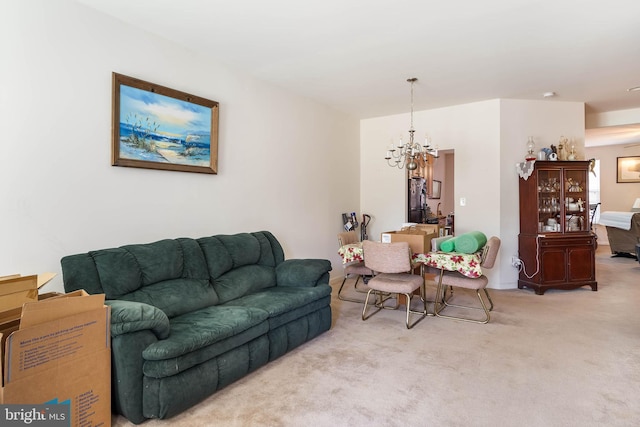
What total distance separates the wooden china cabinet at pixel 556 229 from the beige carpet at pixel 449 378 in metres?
1.06

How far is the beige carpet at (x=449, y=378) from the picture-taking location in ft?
6.89

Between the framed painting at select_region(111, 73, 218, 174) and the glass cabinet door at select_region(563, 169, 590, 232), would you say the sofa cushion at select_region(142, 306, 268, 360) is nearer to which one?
the framed painting at select_region(111, 73, 218, 174)

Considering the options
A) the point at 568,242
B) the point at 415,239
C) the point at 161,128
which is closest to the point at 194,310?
the point at 161,128

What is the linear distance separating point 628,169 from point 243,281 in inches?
396

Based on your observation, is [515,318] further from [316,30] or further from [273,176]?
[316,30]

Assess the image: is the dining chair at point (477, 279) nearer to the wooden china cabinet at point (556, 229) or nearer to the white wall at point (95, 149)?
the wooden china cabinet at point (556, 229)

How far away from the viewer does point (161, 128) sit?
3154 millimetres

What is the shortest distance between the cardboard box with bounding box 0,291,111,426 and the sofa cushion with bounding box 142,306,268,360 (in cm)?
25

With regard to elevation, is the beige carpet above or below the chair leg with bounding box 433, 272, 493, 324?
below

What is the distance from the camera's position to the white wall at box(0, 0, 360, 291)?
92.6 inches

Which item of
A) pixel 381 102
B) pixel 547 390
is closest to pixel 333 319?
pixel 547 390

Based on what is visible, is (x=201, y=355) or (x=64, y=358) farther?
(x=201, y=355)

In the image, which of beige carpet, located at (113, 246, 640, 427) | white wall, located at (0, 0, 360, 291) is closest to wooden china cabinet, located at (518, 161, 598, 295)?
beige carpet, located at (113, 246, 640, 427)

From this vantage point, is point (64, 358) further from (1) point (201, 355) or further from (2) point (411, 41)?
(2) point (411, 41)
